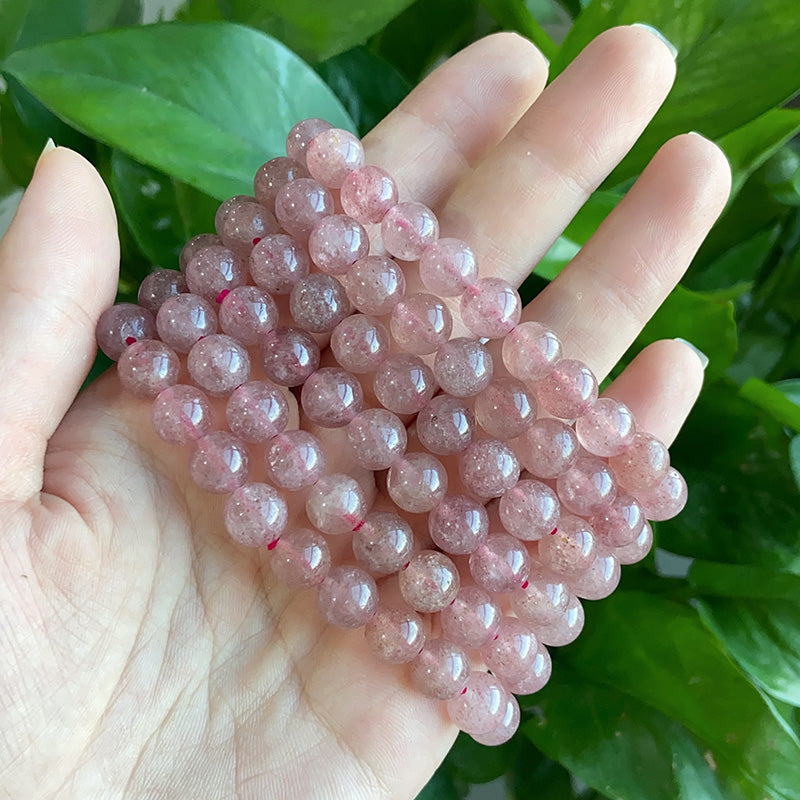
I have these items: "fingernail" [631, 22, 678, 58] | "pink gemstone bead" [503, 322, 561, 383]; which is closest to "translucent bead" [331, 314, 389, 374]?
"pink gemstone bead" [503, 322, 561, 383]

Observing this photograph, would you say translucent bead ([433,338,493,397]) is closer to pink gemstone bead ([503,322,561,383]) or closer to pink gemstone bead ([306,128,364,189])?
pink gemstone bead ([503,322,561,383])

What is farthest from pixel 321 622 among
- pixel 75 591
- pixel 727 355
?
pixel 727 355

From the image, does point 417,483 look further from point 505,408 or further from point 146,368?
point 146,368

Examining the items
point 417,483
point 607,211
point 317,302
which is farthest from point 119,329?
point 607,211

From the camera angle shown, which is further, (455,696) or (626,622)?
(626,622)

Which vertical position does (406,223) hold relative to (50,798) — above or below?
above

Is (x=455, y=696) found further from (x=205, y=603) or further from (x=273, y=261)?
(x=273, y=261)
